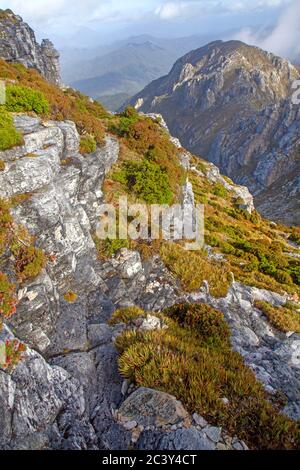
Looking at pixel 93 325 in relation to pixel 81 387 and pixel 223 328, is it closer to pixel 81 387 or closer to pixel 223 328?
pixel 81 387

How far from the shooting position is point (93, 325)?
11.5m

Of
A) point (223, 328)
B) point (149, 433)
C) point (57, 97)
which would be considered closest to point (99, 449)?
point (149, 433)

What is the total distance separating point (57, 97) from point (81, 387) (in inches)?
643

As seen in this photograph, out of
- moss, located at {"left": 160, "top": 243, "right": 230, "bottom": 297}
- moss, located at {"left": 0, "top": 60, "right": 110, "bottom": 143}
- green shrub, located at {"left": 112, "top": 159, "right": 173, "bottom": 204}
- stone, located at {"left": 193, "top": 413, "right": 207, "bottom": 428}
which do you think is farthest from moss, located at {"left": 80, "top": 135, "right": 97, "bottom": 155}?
stone, located at {"left": 193, "top": 413, "right": 207, "bottom": 428}

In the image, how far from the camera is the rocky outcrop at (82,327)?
7.63m

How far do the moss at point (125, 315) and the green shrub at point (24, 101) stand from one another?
1048 cm

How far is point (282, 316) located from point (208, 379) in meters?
9.51

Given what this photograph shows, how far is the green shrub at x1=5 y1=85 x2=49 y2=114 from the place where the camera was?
1620 centimetres

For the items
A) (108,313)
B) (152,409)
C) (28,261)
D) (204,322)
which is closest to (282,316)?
(204,322)

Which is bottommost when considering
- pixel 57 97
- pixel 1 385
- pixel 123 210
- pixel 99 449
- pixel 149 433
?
pixel 99 449

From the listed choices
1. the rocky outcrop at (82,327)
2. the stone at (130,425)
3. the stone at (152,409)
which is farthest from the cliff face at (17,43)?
the stone at (130,425)

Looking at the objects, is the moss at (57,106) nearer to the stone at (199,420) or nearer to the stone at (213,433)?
the stone at (199,420)

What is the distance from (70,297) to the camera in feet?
40.0

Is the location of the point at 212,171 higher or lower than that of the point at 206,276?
higher
